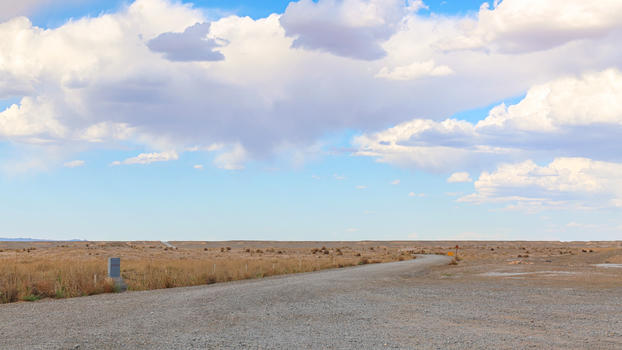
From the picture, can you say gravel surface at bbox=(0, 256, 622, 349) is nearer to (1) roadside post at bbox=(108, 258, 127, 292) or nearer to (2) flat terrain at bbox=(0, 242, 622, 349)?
(2) flat terrain at bbox=(0, 242, 622, 349)

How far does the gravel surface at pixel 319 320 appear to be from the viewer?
39.7 ft

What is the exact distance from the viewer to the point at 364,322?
49.4 ft

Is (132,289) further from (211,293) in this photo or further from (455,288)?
(455,288)

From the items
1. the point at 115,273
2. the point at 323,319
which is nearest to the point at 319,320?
the point at 323,319

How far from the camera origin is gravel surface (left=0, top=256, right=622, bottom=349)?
12.1 metres

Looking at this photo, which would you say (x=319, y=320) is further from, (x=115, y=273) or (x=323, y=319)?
(x=115, y=273)

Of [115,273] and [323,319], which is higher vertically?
[115,273]

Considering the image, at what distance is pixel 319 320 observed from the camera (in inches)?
608

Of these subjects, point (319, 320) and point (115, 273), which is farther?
point (115, 273)

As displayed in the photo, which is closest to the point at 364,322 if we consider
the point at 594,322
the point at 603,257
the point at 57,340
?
the point at 594,322

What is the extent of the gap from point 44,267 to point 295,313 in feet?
75.0

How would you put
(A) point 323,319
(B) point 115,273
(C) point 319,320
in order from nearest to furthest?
(C) point 319,320 < (A) point 323,319 < (B) point 115,273

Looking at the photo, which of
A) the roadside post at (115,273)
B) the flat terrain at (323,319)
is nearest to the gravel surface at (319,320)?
the flat terrain at (323,319)

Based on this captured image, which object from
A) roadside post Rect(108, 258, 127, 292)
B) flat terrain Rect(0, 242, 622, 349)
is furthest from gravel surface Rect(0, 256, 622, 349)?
roadside post Rect(108, 258, 127, 292)
